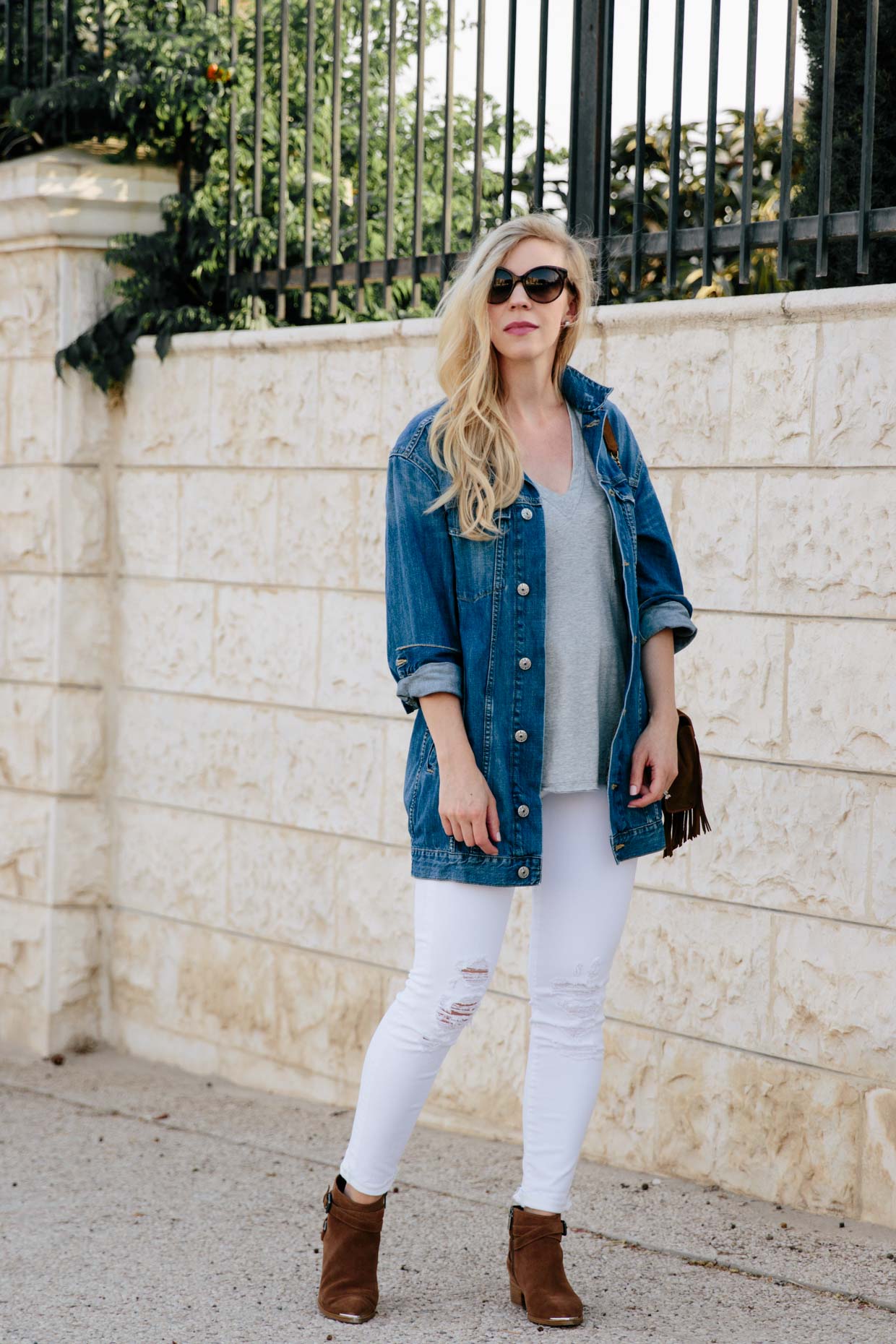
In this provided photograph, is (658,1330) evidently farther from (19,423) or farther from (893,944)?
(19,423)

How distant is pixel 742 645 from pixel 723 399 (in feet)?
1.94

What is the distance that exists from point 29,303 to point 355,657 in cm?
169

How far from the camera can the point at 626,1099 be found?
13.0 feet

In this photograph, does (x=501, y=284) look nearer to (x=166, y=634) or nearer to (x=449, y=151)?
(x=449, y=151)

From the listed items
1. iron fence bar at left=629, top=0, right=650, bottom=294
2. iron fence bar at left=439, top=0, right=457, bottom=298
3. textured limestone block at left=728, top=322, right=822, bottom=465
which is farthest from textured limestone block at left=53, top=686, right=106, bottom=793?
textured limestone block at left=728, top=322, right=822, bottom=465

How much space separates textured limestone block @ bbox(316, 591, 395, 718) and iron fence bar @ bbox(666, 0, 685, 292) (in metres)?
1.22

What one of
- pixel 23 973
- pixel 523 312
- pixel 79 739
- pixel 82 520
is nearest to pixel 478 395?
pixel 523 312

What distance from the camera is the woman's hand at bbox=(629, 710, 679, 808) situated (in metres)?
2.92

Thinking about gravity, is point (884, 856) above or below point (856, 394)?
below

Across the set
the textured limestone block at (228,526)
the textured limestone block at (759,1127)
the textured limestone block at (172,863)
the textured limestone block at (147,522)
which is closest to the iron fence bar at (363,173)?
the textured limestone block at (228,526)

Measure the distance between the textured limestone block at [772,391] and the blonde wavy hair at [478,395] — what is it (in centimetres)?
79

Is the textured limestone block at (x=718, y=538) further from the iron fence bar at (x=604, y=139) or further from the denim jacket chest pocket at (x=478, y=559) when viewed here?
the denim jacket chest pocket at (x=478, y=559)

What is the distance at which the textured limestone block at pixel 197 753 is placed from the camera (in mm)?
4770

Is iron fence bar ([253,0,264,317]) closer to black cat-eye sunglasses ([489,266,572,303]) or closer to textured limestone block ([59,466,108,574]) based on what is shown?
textured limestone block ([59,466,108,574])
